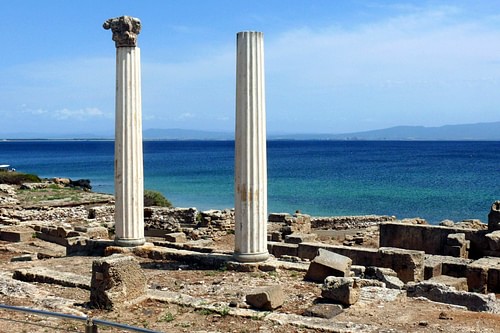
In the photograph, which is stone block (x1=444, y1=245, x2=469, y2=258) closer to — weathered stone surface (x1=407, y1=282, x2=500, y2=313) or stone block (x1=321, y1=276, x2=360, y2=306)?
weathered stone surface (x1=407, y1=282, x2=500, y2=313)

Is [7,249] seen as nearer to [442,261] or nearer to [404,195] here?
[442,261]

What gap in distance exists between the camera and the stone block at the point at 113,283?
25.6 ft

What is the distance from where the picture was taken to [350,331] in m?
6.66

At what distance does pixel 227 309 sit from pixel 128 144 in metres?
5.03

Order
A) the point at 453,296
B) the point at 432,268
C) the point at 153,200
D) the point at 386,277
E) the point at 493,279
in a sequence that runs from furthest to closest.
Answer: the point at 153,200 < the point at 432,268 < the point at 493,279 < the point at 386,277 < the point at 453,296

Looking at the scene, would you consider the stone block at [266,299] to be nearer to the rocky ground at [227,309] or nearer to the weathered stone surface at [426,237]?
the rocky ground at [227,309]

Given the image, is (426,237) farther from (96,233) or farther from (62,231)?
(62,231)

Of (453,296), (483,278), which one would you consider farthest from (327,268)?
(483,278)

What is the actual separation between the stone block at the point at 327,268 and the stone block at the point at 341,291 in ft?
3.61

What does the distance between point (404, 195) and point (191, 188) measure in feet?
58.1

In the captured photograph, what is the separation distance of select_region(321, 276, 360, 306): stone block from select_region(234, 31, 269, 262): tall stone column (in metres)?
2.43

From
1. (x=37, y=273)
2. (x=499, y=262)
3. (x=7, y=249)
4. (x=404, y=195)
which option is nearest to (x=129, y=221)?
(x=37, y=273)

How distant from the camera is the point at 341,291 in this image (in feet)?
25.8

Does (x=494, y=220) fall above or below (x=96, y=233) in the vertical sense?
above
